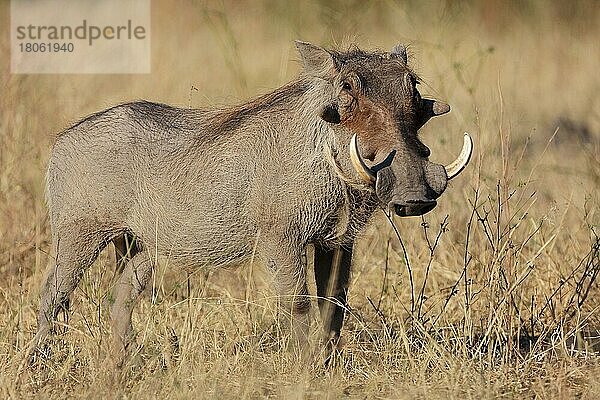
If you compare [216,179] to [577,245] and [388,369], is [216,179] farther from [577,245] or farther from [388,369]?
[577,245]

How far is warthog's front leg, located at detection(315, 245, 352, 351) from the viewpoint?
4254 mm

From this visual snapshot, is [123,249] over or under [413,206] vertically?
under

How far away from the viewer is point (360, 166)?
3.65 meters

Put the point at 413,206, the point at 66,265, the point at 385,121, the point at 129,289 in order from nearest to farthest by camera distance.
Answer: the point at 413,206 → the point at 385,121 → the point at 66,265 → the point at 129,289

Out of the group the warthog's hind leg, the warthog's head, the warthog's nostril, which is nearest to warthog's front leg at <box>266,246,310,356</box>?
the warthog's head

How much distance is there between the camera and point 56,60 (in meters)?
8.81

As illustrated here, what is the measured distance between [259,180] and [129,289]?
822 millimetres

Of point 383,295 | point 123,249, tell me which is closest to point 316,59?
point 123,249

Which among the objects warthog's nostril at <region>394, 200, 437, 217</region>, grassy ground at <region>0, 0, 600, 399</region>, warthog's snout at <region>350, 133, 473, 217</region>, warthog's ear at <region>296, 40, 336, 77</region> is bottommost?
grassy ground at <region>0, 0, 600, 399</region>

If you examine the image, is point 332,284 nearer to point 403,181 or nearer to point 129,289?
point 403,181

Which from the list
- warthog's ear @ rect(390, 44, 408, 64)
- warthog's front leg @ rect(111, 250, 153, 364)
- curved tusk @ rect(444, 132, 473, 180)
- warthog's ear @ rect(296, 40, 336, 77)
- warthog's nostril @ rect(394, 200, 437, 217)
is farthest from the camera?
warthog's front leg @ rect(111, 250, 153, 364)

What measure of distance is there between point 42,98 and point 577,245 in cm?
360

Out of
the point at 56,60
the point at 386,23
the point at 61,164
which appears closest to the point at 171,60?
the point at 56,60

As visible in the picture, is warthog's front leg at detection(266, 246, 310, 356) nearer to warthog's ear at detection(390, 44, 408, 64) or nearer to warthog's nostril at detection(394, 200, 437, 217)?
warthog's nostril at detection(394, 200, 437, 217)
